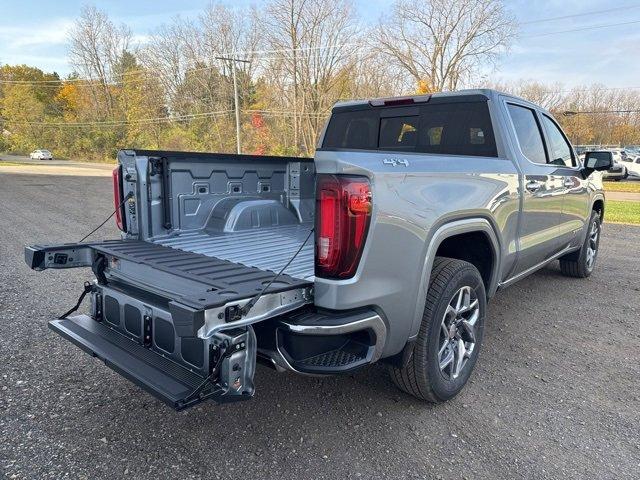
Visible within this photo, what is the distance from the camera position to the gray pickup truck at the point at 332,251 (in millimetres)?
2191

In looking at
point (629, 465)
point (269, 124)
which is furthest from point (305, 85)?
point (629, 465)

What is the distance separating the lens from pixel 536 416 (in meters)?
2.90

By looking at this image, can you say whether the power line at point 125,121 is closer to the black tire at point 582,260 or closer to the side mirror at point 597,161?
the black tire at point 582,260

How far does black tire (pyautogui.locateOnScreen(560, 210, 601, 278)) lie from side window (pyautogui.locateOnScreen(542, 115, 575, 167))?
1.17 meters

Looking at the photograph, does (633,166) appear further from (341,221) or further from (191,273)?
(191,273)

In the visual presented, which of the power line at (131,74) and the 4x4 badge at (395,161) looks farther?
the power line at (131,74)

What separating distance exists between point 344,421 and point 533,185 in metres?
2.39

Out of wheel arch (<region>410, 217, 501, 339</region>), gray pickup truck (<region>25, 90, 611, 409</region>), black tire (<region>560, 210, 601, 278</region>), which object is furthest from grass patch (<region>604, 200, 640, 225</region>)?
wheel arch (<region>410, 217, 501, 339</region>)

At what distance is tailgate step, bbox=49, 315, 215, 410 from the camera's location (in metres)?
2.15

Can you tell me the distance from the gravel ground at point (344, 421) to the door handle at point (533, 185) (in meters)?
1.30

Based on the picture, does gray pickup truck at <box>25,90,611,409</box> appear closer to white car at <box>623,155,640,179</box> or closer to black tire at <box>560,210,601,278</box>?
black tire at <box>560,210,601,278</box>

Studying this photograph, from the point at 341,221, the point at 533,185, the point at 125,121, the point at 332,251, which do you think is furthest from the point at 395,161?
the point at 125,121

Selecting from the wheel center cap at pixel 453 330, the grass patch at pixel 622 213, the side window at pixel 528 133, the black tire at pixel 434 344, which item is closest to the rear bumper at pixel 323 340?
the black tire at pixel 434 344

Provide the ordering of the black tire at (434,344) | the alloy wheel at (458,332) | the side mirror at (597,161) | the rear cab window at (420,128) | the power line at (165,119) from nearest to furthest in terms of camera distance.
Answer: the black tire at (434,344) → the alloy wheel at (458,332) → the rear cab window at (420,128) → the side mirror at (597,161) → the power line at (165,119)
